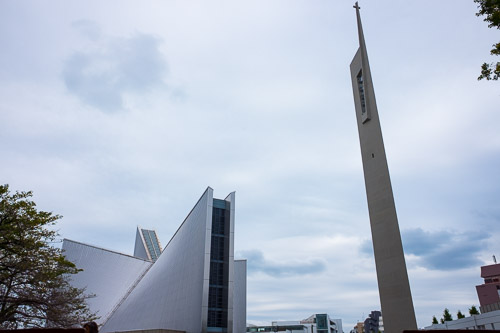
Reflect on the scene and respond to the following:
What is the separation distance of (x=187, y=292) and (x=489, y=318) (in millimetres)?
24229

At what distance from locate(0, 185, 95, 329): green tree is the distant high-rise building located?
52475 mm

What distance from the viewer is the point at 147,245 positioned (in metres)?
68.3

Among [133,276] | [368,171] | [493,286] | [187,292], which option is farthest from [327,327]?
[368,171]

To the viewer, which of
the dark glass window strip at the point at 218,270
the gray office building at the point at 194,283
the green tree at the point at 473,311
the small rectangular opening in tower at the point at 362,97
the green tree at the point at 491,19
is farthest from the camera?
the green tree at the point at 473,311

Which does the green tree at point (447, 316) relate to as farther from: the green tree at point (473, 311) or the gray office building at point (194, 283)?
the gray office building at point (194, 283)

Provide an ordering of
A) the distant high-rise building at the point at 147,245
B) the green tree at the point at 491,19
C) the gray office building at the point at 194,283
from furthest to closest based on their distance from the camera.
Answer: the distant high-rise building at the point at 147,245
the gray office building at the point at 194,283
the green tree at the point at 491,19

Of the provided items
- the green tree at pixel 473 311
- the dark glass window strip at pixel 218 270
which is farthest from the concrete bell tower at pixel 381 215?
the green tree at pixel 473 311

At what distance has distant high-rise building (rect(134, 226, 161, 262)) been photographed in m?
66.6

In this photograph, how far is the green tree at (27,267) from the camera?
13570mm

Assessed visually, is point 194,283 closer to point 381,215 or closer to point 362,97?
point 381,215

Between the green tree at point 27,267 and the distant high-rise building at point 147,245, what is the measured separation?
52.5 meters

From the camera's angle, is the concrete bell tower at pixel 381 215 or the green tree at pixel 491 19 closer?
the green tree at pixel 491 19

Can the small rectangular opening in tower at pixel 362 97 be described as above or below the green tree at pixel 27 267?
above

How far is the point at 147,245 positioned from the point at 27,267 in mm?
57198
